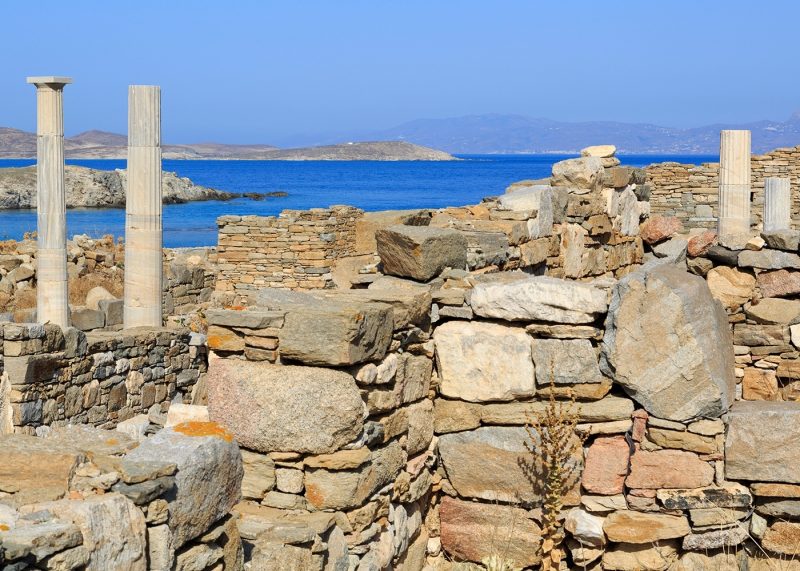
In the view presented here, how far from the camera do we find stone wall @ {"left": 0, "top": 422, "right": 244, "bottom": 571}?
3126mm

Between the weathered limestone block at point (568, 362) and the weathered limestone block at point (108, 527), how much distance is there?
2655 millimetres

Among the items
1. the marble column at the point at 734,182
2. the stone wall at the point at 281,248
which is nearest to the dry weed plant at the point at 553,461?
the marble column at the point at 734,182

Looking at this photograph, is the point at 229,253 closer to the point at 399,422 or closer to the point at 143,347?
the point at 143,347

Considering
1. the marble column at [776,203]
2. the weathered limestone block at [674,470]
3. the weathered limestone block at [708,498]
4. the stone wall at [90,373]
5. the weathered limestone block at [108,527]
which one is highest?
the marble column at [776,203]

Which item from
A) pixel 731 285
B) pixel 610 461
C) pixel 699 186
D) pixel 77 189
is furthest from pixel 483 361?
pixel 77 189

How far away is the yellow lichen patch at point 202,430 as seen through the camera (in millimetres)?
4176

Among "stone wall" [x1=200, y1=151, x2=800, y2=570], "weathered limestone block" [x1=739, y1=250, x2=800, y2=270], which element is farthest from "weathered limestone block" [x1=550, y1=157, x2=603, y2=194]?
"stone wall" [x1=200, y1=151, x2=800, y2=570]

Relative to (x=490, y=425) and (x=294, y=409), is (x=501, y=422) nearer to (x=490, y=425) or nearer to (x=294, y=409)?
(x=490, y=425)

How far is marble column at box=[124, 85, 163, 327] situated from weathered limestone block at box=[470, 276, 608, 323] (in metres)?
7.83

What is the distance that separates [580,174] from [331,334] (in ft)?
18.2

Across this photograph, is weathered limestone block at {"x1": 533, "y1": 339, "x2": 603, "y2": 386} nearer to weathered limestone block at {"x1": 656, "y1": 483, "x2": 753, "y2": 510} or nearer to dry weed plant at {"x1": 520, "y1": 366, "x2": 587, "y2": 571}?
dry weed plant at {"x1": 520, "y1": 366, "x2": 587, "y2": 571}

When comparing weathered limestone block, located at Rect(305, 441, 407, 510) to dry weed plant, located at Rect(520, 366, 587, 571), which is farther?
dry weed plant, located at Rect(520, 366, 587, 571)

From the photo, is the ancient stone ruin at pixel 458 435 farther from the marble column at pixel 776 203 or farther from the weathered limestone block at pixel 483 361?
the marble column at pixel 776 203

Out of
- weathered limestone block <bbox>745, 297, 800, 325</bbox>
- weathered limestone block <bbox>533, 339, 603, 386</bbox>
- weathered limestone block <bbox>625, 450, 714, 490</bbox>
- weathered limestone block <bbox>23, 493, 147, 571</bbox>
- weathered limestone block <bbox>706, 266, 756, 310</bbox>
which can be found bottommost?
weathered limestone block <bbox>625, 450, 714, 490</bbox>
